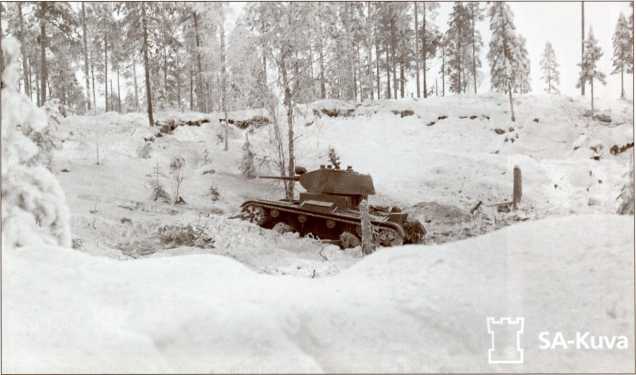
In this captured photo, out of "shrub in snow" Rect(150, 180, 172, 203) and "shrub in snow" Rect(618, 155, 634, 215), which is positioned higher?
"shrub in snow" Rect(618, 155, 634, 215)

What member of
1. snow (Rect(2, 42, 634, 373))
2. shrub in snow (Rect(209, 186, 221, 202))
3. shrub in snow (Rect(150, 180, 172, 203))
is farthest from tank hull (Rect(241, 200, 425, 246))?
snow (Rect(2, 42, 634, 373))

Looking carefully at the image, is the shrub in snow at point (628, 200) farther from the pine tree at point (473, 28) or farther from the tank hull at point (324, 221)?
the pine tree at point (473, 28)

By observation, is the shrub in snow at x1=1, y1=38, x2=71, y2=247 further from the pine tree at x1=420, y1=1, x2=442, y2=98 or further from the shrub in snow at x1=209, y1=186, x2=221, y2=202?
the pine tree at x1=420, y1=1, x2=442, y2=98

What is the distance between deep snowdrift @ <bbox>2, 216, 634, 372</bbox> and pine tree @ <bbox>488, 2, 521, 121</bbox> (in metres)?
28.4

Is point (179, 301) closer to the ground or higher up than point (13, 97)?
closer to the ground

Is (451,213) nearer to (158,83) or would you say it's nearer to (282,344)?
(282,344)

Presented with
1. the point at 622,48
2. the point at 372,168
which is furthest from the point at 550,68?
the point at 372,168

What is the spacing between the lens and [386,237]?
508 inches

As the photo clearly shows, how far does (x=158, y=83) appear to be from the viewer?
3641 centimetres

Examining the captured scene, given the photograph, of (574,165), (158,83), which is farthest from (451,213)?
(158,83)

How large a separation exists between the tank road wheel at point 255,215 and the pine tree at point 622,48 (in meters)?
37.7

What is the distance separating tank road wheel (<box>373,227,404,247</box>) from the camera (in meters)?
12.8

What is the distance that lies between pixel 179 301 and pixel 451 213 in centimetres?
1408

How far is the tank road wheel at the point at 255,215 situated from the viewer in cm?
1523
